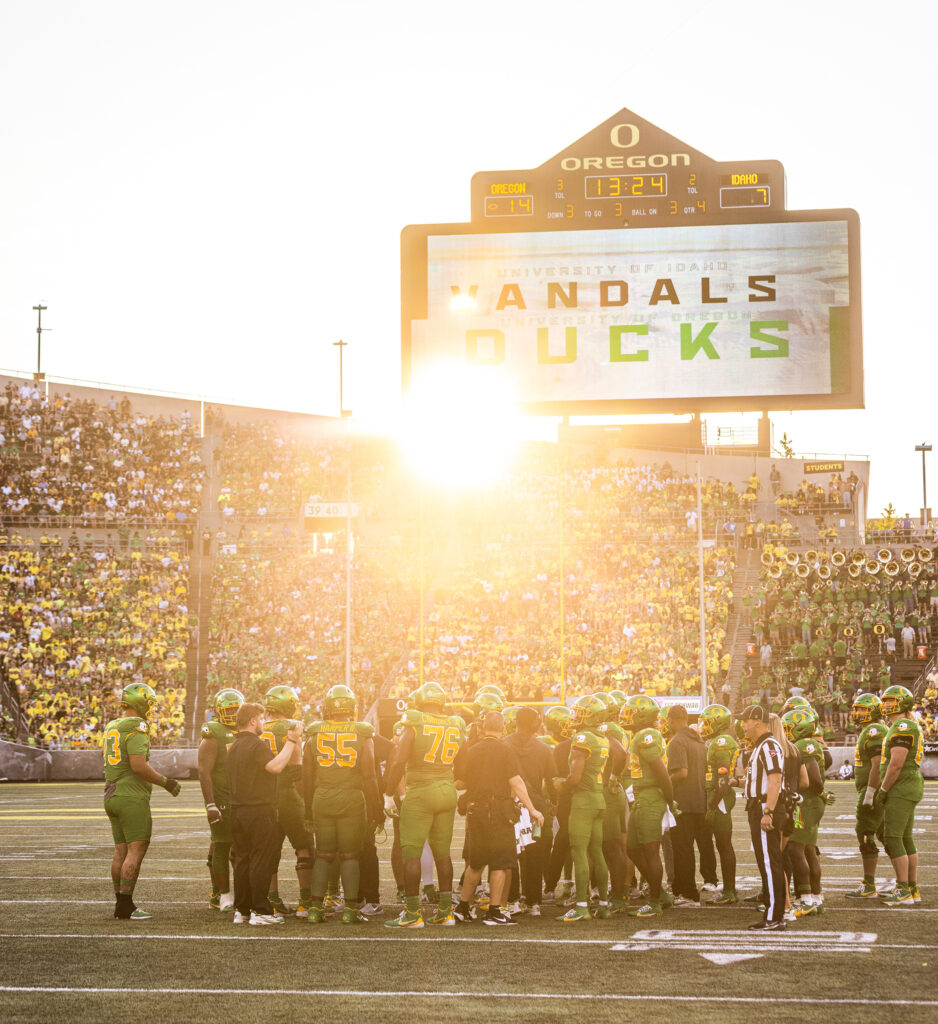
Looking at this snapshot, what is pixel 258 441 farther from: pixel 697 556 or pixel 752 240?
pixel 752 240

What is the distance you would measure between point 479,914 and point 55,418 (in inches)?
1219

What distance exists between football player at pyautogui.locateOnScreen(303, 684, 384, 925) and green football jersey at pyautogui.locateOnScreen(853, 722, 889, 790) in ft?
14.5

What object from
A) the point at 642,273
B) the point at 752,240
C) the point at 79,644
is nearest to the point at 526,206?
the point at 642,273

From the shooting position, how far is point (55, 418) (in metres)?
40.1

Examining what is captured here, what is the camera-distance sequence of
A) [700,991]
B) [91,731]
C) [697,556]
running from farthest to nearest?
[697,556]
[91,731]
[700,991]

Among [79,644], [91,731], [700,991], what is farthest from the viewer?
[79,644]

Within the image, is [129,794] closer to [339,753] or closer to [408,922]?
[339,753]

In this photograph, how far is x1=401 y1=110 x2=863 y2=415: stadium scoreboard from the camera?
95.7 ft

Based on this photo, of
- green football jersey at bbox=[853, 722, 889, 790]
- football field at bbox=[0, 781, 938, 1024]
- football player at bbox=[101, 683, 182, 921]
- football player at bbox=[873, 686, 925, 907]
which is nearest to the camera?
football field at bbox=[0, 781, 938, 1024]

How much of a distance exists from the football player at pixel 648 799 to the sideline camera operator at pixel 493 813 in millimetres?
1079

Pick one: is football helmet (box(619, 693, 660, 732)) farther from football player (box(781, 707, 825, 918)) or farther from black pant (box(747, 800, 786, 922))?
black pant (box(747, 800, 786, 922))

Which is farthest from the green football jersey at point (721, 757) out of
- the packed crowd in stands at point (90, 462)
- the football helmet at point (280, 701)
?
the packed crowd in stands at point (90, 462)

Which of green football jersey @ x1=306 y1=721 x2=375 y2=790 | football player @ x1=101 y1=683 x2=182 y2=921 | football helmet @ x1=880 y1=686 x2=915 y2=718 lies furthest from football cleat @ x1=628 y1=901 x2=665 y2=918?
football player @ x1=101 y1=683 x2=182 y2=921

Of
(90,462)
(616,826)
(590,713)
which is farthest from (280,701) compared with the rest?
(90,462)
